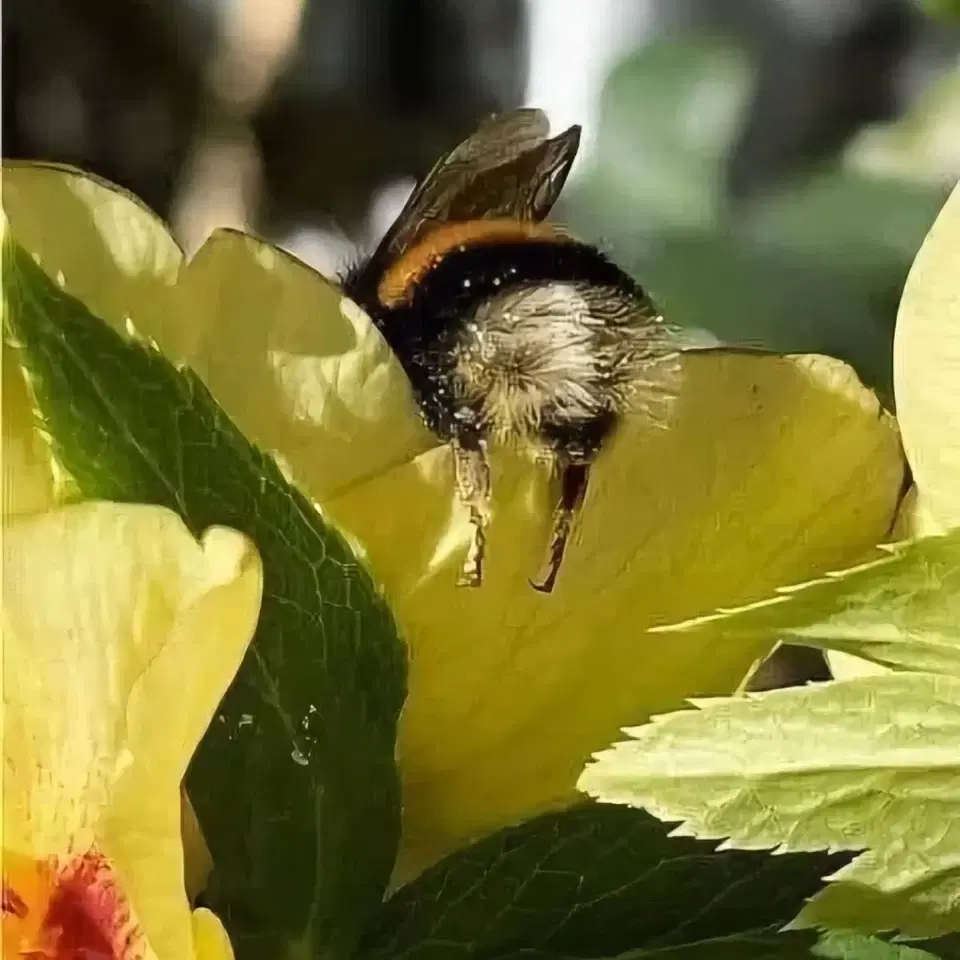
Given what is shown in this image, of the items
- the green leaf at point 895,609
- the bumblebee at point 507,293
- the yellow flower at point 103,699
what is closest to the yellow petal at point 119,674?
the yellow flower at point 103,699

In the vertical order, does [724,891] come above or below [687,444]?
below

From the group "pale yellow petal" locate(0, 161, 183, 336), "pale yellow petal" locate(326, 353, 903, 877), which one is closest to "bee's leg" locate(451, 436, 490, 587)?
"pale yellow petal" locate(326, 353, 903, 877)

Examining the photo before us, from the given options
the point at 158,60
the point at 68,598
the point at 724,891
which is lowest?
the point at 724,891

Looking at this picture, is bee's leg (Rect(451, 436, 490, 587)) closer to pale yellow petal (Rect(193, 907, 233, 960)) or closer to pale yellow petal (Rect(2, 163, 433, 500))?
pale yellow petal (Rect(2, 163, 433, 500))

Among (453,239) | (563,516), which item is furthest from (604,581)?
(453,239)

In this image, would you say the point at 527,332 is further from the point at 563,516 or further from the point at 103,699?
the point at 103,699

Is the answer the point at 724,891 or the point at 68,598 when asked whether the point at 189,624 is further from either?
the point at 724,891

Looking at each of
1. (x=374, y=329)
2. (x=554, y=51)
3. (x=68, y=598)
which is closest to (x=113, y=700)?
(x=68, y=598)
